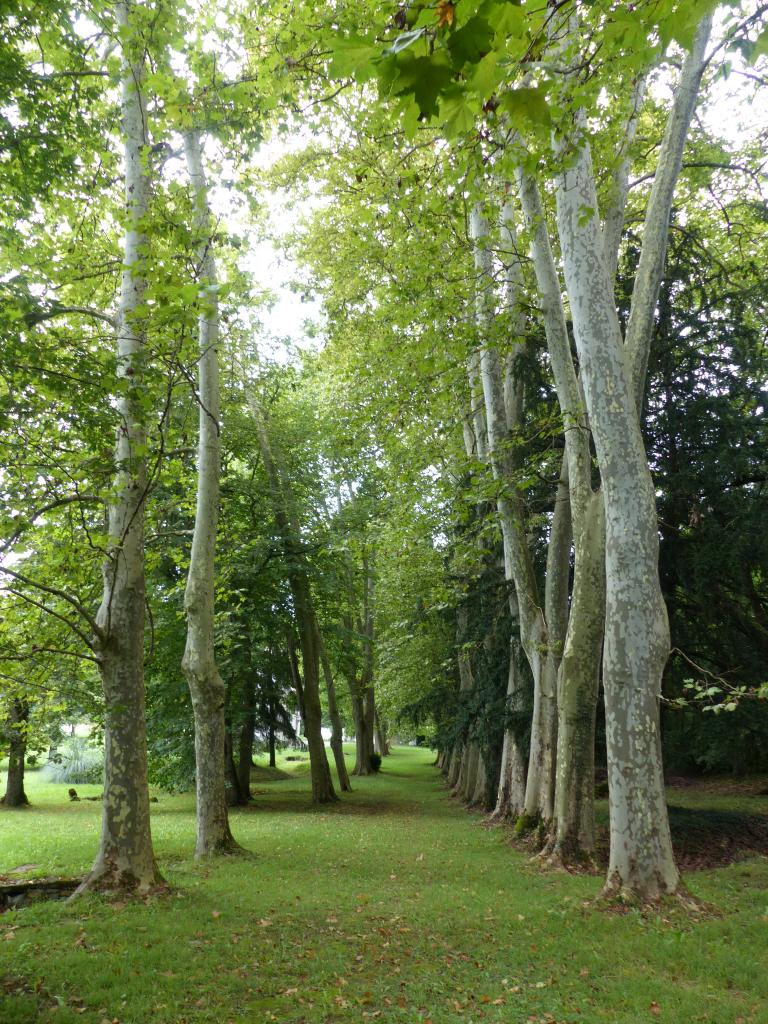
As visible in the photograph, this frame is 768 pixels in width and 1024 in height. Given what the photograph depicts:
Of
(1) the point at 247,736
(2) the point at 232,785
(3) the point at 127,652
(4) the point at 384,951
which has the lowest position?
(2) the point at 232,785

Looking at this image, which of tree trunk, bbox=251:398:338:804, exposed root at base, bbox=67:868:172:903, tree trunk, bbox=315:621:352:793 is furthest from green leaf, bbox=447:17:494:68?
tree trunk, bbox=315:621:352:793

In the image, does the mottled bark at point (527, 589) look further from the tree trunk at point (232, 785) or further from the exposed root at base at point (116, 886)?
the tree trunk at point (232, 785)

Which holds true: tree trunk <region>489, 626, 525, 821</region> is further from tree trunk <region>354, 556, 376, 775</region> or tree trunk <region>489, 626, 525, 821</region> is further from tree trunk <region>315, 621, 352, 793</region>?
→ tree trunk <region>354, 556, 376, 775</region>

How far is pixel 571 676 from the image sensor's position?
8.66 metres

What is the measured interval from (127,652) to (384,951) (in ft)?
13.5

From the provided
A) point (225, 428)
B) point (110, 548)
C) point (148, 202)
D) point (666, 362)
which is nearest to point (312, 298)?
point (225, 428)

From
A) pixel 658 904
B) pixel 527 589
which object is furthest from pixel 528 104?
pixel 527 589

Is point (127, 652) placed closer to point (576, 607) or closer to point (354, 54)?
point (576, 607)

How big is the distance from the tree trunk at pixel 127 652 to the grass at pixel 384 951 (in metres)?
0.49

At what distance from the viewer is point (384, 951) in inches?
235

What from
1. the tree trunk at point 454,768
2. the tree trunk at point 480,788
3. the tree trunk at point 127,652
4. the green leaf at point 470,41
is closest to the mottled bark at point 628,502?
the green leaf at point 470,41

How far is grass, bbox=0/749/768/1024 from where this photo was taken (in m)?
4.55

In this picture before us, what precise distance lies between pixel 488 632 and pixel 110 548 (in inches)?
385

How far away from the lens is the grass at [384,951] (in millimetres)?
4555
